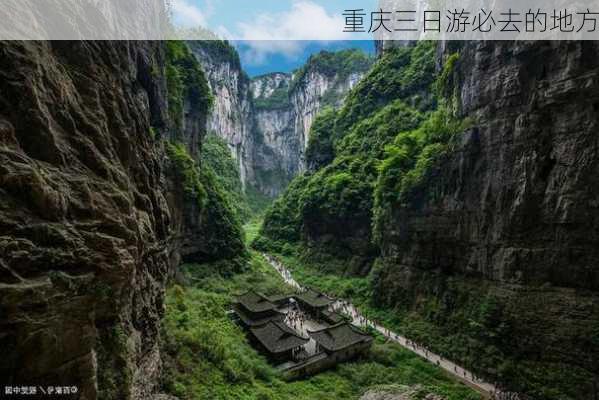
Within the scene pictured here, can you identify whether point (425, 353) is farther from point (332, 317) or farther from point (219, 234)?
point (219, 234)

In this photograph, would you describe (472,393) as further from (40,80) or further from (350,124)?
(350,124)

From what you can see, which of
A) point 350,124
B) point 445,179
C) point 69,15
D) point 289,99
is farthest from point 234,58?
point 69,15

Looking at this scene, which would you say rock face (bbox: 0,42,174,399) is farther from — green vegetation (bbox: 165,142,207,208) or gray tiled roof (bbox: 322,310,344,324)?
gray tiled roof (bbox: 322,310,344,324)

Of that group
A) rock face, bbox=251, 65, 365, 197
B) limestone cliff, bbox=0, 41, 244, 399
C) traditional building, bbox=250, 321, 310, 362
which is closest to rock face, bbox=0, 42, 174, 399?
limestone cliff, bbox=0, 41, 244, 399

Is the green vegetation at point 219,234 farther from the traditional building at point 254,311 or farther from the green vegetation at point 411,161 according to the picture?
the green vegetation at point 411,161

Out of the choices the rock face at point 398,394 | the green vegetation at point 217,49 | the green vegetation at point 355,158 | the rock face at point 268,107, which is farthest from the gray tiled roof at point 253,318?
the green vegetation at point 217,49
